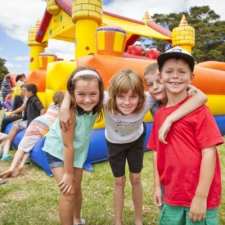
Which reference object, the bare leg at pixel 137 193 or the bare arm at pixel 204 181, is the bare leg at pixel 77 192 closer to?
the bare leg at pixel 137 193

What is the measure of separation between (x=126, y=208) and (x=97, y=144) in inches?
45.6

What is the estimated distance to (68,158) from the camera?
1741mm

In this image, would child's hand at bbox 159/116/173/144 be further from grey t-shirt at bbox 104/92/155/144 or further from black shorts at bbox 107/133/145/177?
black shorts at bbox 107/133/145/177

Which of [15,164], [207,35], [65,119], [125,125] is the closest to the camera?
[65,119]

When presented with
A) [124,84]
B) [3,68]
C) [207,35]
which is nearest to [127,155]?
[124,84]

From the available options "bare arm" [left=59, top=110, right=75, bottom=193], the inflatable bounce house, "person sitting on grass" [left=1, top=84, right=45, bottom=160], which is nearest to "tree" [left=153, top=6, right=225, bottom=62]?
the inflatable bounce house

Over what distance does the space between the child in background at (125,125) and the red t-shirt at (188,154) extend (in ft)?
1.54

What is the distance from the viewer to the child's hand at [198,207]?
1.23m

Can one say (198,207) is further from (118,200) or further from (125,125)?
(118,200)

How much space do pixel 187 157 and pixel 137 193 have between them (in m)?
0.94

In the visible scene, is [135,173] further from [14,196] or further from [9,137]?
[9,137]

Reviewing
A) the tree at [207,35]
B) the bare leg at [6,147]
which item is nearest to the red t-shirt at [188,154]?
the bare leg at [6,147]

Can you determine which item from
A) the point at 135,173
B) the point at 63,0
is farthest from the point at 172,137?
the point at 63,0

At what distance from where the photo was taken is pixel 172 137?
1317 millimetres
